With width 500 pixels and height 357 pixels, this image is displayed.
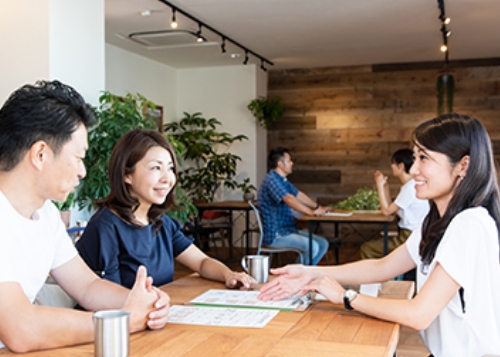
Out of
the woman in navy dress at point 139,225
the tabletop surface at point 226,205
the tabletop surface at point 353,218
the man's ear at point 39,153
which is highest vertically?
the man's ear at point 39,153

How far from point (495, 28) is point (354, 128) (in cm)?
292

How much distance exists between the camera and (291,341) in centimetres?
154

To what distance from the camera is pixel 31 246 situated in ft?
5.37

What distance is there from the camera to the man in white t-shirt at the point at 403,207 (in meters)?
5.41

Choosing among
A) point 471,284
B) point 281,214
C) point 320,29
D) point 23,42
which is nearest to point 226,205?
point 281,214

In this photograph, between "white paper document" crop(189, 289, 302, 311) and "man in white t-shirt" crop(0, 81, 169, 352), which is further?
"white paper document" crop(189, 289, 302, 311)

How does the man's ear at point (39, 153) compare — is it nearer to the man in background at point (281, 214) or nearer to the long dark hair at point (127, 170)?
the long dark hair at point (127, 170)

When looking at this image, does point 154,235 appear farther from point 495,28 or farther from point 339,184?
point 339,184

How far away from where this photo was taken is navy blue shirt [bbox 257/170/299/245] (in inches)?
230

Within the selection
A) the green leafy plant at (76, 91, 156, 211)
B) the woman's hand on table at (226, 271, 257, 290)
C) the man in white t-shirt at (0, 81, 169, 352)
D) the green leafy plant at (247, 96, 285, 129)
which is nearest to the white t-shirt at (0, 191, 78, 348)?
the man in white t-shirt at (0, 81, 169, 352)

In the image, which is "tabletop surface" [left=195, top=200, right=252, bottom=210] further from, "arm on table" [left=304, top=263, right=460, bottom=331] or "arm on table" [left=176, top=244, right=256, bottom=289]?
"arm on table" [left=304, top=263, right=460, bottom=331]

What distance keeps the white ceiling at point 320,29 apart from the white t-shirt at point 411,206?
1770 mm

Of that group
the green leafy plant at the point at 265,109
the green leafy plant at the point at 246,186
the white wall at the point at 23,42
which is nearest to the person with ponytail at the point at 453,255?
the white wall at the point at 23,42

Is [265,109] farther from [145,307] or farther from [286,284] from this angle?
[145,307]
